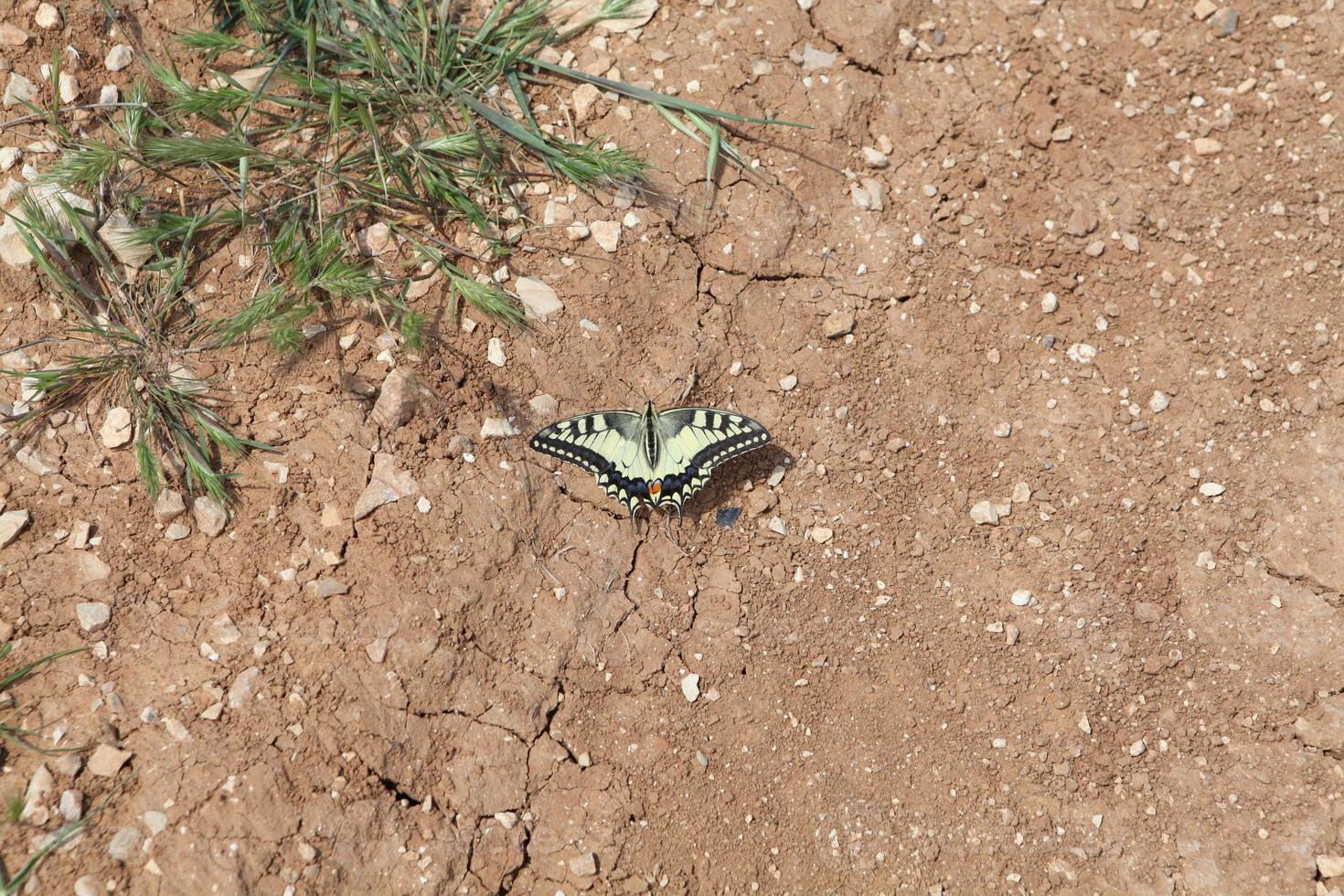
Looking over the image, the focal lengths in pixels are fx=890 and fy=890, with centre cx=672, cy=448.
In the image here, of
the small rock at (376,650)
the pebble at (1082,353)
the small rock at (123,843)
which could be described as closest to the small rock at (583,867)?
the small rock at (376,650)

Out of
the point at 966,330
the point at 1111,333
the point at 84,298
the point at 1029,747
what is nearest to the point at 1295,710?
the point at 1029,747

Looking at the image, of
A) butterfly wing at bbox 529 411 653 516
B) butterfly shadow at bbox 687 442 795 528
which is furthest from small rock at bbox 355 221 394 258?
butterfly shadow at bbox 687 442 795 528

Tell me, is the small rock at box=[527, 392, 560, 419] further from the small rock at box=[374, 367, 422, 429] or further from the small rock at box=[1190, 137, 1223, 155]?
the small rock at box=[1190, 137, 1223, 155]

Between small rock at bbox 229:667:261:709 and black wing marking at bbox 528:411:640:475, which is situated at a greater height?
black wing marking at bbox 528:411:640:475

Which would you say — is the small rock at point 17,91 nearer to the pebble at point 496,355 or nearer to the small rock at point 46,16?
the small rock at point 46,16

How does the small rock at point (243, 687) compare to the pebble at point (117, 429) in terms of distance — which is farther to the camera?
the pebble at point (117, 429)

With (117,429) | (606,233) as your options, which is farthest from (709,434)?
(117,429)

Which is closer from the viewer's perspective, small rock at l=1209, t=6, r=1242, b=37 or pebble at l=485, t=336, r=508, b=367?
pebble at l=485, t=336, r=508, b=367
